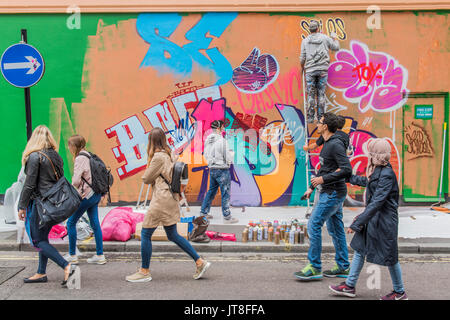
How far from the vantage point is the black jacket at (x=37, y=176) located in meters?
5.29

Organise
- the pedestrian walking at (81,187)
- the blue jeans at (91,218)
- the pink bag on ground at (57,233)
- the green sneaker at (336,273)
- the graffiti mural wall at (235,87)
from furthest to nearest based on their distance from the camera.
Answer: the graffiti mural wall at (235,87) < the pink bag on ground at (57,233) < the blue jeans at (91,218) < the pedestrian walking at (81,187) < the green sneaker at (336,273)

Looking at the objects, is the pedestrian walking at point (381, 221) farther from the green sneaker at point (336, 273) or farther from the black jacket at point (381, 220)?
the green sneaker at point (336, 273)

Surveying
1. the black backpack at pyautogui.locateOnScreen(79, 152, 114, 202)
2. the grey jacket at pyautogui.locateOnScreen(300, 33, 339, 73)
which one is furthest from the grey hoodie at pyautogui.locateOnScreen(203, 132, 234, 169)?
the black backpack at pyautogui.locateOnScreen(79, 152, 114, 202)

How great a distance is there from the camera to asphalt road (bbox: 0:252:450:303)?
512cm

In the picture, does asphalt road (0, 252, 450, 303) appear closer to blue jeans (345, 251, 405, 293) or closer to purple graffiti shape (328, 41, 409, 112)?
blue jeans (345, 251, 405, 293)

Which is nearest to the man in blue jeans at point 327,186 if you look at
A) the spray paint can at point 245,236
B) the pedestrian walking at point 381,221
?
the pedestrian walking at point 381,221

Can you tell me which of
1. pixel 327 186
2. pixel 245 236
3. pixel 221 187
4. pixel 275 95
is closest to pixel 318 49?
pixel 275 95

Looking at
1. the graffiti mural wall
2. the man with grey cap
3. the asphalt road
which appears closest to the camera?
the asphalt road

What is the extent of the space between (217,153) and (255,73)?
2270mm

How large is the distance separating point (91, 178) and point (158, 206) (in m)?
1.23

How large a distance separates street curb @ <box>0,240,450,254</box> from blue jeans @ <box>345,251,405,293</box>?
1908 mm

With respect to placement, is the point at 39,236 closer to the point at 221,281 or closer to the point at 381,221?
the point at 221,281

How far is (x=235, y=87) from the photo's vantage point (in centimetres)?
969

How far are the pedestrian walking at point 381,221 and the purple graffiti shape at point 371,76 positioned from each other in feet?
16.7
